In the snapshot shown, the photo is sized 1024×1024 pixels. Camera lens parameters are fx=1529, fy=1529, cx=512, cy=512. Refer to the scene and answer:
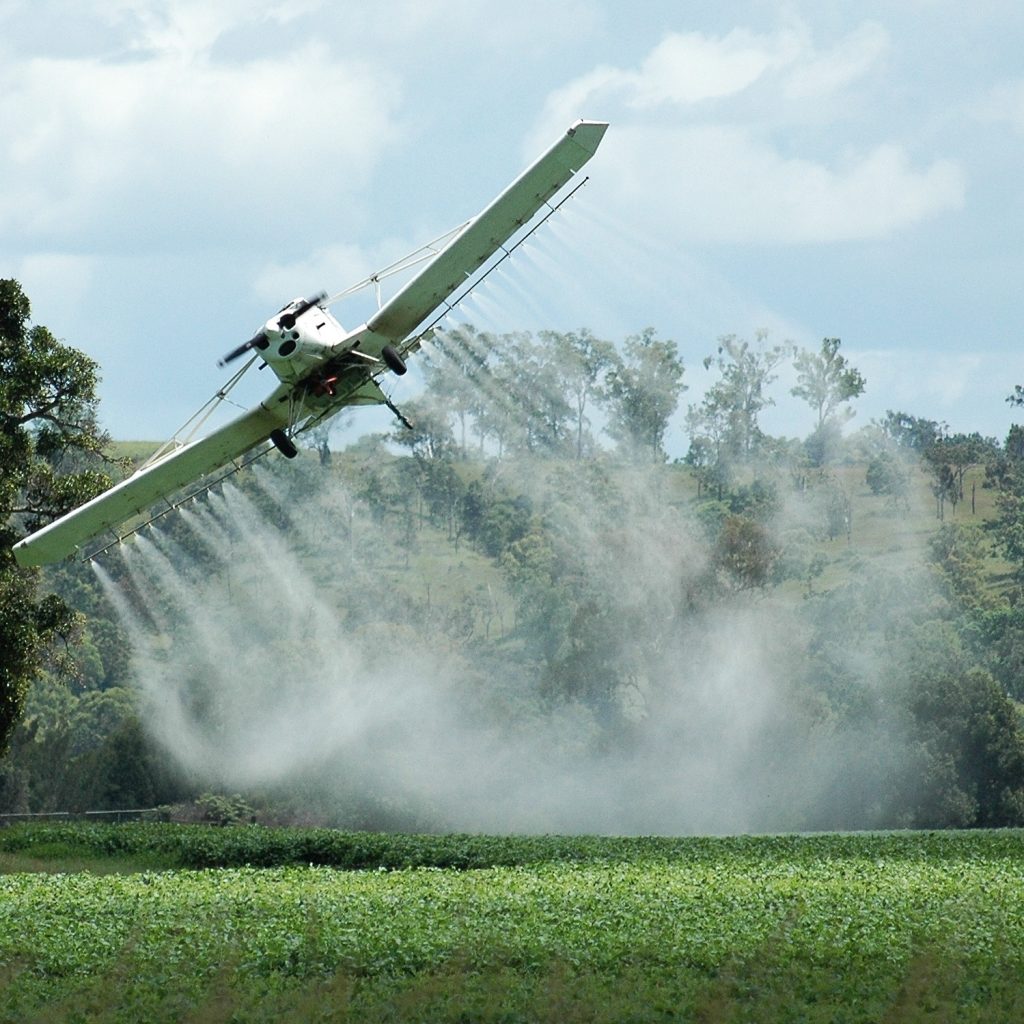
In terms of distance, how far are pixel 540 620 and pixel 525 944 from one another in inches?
2607

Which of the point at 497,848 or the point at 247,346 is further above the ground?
the point at 247,346

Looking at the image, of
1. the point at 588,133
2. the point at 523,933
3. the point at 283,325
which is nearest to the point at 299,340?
the point at 283,325

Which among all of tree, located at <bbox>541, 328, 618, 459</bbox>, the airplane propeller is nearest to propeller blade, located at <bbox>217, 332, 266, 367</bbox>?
the airplane propeller

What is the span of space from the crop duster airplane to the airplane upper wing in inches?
0.7

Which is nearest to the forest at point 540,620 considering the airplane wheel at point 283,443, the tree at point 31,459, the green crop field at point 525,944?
the tree at point 31,459

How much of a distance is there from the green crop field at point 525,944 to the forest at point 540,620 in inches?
574

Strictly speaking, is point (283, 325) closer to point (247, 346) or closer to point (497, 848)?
point (247, 346)

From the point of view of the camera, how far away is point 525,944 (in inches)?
715

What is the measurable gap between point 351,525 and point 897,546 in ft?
111

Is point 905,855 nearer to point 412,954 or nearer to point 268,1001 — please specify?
point 412,954

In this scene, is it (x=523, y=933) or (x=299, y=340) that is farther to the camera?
(x=299, y=340)

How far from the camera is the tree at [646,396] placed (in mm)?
95125

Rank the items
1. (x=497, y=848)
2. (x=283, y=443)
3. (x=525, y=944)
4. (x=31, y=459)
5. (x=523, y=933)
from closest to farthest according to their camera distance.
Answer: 1. (x=525, y=944)
2. (x=523, y=933)
3. (x=283, y=443)
4. (x=497, y=848)
5. (x=31, y=459)

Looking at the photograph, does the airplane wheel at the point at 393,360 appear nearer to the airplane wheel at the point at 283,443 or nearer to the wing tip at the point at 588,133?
the airplane wheel at the point at 283,443
